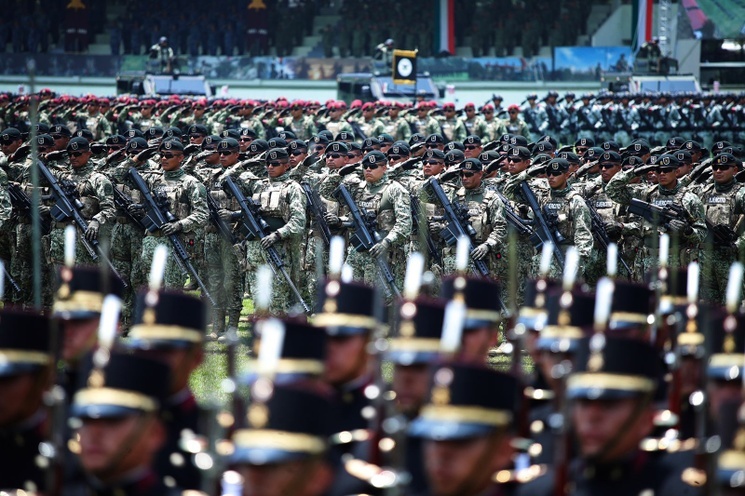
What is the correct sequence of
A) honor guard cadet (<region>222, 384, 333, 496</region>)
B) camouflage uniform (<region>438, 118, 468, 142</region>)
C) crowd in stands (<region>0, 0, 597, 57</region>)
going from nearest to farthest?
honor guard cadet (<region>222, 384, 333, 496</region>)
camouflage uniform (<region>438, 118, 468, 142</region>)
crowd in stands (<region>0, 0, 597, 57</region>)

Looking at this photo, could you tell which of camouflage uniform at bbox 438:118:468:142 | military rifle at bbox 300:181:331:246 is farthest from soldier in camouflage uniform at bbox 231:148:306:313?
camouflage uniform at bbox 438:118:468:142

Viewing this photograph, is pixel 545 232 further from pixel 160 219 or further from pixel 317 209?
Answer: pixel 160 219

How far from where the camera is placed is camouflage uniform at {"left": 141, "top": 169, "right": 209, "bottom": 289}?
12.8 metres

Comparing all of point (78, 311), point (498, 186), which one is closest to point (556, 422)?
point (78, 311)

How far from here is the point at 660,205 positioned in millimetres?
13305

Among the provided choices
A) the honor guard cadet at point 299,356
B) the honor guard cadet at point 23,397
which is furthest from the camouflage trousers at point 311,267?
the honor guard cadet at point 299,356

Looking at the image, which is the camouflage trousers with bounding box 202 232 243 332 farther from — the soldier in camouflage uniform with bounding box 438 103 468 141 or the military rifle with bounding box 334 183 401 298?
the soldier in camouflage uniform with bounding box 438 103 468 141

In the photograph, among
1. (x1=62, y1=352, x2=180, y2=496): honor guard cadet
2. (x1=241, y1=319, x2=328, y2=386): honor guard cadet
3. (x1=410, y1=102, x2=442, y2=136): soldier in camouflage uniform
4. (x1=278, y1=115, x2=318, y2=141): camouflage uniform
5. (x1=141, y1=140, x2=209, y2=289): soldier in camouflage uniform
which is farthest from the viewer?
(x1=410, y1=102, x2=442, y2=136): soldier in camouflage uniform

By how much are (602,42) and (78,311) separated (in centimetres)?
4737

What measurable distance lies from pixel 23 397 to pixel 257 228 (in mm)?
7544

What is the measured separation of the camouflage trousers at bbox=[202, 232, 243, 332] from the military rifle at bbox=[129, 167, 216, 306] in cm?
12

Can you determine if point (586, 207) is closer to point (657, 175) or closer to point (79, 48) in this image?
point (657, 175)

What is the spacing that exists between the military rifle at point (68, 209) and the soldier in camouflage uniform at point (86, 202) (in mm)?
54

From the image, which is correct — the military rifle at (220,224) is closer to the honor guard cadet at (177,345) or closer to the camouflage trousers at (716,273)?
the camouflage trousers at (716,273)
